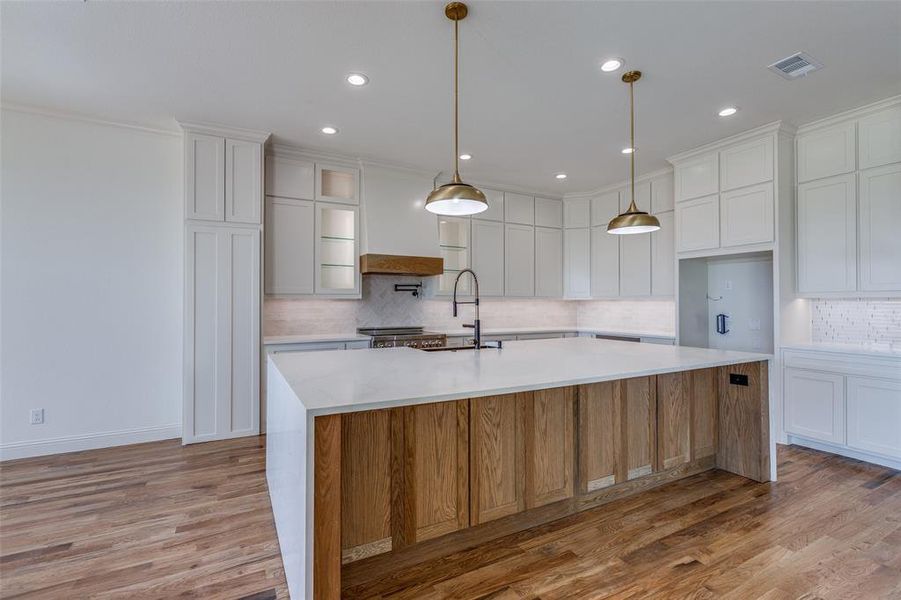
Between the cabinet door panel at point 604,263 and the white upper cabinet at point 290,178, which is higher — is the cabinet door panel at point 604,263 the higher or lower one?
the lower one

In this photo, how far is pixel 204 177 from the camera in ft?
12.5

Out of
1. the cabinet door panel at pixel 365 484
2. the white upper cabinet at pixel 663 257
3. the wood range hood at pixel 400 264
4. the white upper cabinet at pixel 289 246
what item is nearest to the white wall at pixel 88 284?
the white upper cabinet at pixel 289 246

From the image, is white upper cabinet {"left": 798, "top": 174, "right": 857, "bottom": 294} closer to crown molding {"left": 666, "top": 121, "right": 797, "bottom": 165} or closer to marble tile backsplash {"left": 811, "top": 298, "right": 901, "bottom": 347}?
marble tile backsplash {"left": 811, "top": 298, "right": 901, "bottom": 347}

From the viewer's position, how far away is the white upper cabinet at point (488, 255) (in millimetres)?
5625

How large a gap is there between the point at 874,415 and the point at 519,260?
3761 millimetres

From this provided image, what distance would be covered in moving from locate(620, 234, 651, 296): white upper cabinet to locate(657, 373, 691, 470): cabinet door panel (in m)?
2.69

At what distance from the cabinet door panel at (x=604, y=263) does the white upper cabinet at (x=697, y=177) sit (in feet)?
4.07

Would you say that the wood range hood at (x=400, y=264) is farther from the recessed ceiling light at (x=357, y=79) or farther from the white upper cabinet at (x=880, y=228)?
the white upper cabinet at (x=880, y=228)

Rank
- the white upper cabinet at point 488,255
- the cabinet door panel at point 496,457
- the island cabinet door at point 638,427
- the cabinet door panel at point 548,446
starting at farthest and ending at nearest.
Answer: the white upper cabinet at point 488,255
the island cabinet door at point 638,427
the cabinet door panel at point 548,446
the cabinet door panel at point 496,457

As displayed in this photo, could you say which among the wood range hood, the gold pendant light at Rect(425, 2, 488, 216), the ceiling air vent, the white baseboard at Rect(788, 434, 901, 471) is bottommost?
the white baseboard at Rect(788, 434, 901, 471)

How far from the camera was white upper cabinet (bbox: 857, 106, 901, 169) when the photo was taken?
3.28m

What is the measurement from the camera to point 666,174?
512cm

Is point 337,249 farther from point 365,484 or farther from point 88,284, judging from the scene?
point 365,484

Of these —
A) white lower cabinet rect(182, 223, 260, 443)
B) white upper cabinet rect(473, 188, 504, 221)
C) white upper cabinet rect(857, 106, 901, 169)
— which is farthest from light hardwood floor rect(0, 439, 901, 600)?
white upper cabinet rect(473, 188, 504, 221)
